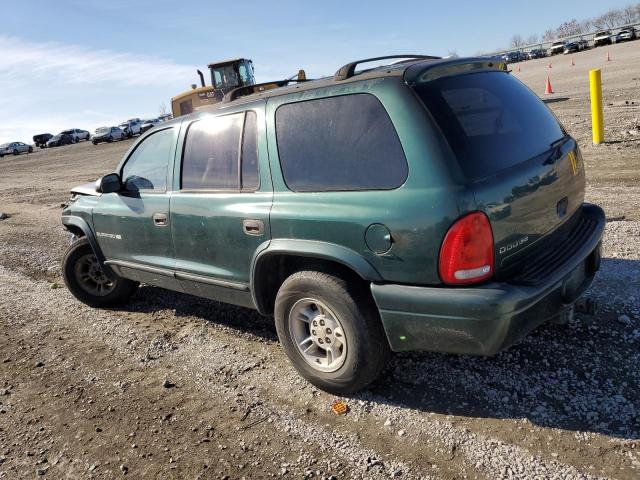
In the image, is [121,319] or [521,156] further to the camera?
[121,319]

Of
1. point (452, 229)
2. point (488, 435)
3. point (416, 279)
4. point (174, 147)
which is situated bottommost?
point (488, 435)

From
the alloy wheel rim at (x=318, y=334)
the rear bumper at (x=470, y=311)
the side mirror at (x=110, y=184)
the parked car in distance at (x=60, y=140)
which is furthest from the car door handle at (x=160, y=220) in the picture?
the parked car in distance at (x=60, y=140)

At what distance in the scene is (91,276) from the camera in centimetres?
546

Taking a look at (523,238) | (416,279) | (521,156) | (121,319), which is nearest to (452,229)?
(416,279)

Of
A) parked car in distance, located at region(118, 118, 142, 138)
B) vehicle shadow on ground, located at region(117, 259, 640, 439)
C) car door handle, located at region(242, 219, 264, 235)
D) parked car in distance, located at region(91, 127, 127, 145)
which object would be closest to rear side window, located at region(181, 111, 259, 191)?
car door handle, located at region(242, 219, 264, 235)

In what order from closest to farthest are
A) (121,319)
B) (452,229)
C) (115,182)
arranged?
(452,229) → (115,182) → (121,319)

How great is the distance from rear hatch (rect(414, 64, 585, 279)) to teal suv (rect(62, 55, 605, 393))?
0.03 feet

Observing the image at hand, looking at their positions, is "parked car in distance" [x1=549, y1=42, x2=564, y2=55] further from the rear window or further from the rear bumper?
A: the rear bumper

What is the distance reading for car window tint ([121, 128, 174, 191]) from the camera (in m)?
4.29

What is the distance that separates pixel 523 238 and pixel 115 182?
3.39 m

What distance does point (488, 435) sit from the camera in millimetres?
2803

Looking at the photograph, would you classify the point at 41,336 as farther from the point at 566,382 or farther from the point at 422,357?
the point at 566,382

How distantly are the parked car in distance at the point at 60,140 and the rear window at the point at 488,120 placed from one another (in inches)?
2326

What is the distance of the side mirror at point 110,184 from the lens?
4.54 metres
